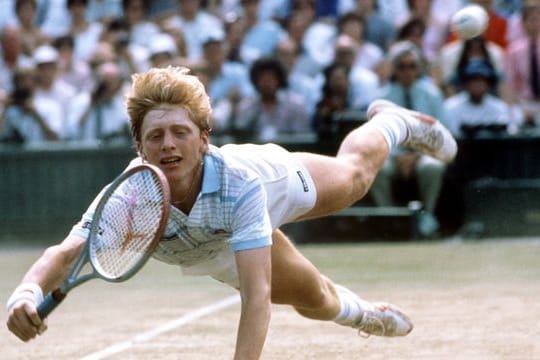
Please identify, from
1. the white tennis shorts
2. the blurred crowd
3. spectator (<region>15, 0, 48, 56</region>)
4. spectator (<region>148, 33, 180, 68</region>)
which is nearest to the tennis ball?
the blurred crowd

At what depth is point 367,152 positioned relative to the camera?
20.7 feet

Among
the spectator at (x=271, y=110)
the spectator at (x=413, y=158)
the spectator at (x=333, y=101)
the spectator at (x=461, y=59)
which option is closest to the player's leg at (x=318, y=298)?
the spectator at (x=413, y=158)

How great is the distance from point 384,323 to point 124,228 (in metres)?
2.30

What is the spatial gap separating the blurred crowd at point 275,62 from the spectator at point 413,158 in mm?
19

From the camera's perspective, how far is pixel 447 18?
519 inches

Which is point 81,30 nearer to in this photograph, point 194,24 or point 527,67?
point 194,24

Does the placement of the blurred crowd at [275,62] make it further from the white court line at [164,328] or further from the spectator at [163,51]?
the white court line at [164,328]

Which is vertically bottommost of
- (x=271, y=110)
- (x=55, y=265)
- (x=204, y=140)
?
(x=271, y=110)

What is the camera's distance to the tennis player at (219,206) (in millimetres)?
4629

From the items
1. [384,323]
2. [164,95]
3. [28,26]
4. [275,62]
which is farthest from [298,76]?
[164,95]

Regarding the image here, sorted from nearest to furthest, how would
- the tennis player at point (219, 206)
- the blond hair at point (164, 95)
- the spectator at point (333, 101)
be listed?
1. the tennis player at point (219, 206)
2. the blond hair at point (164, 95)
3. the spectator at point (333, 101)

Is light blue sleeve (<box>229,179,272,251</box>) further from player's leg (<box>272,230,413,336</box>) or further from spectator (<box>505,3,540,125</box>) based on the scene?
spectator (<box>505,3,540,125</box>)

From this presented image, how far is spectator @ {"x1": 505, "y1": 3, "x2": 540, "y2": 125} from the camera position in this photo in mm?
12266

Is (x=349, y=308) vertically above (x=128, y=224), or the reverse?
(x=128, y=224)
